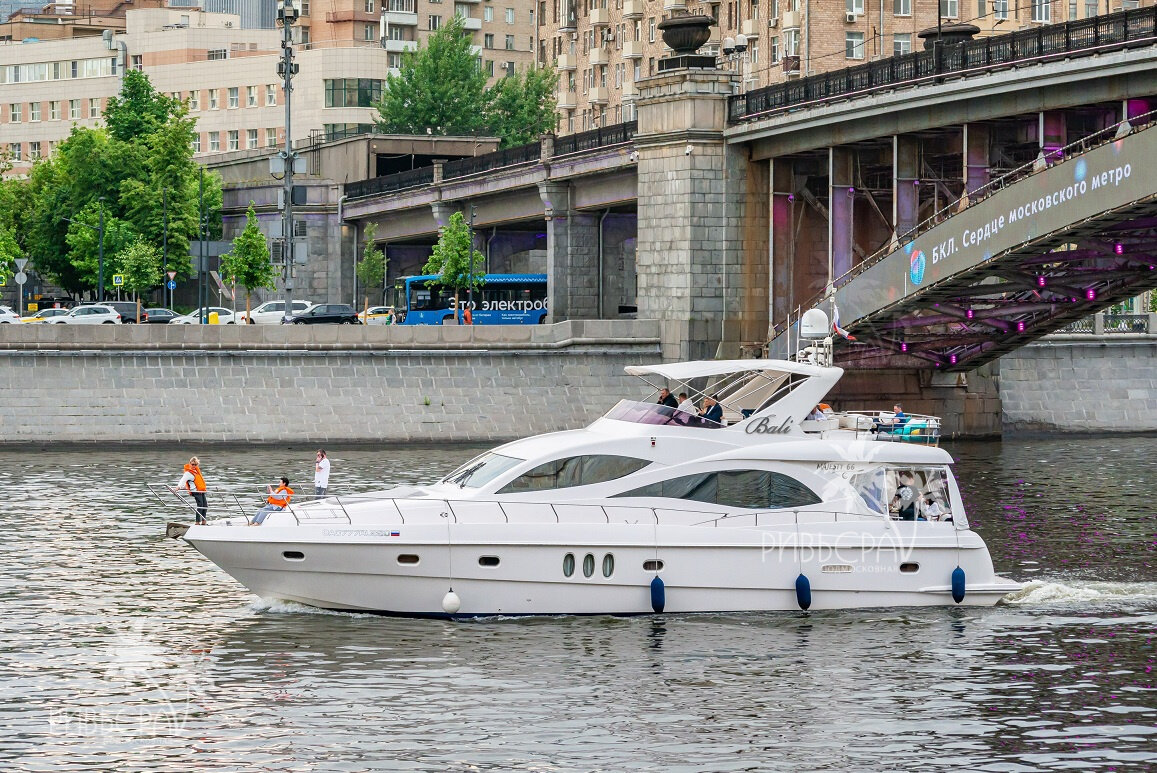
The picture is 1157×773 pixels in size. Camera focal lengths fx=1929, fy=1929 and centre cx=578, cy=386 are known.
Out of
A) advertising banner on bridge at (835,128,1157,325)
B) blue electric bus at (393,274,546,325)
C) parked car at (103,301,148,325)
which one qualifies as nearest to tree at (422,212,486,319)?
blue electric bus at (393,274,546,325)

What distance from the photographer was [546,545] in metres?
26.5

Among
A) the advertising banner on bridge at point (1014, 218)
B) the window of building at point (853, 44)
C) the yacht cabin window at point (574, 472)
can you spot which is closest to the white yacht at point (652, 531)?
the yacht cabin window at point (574, 472)

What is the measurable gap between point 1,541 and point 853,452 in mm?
16315

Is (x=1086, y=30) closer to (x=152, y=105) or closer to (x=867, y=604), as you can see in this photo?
(x=867, y=604)

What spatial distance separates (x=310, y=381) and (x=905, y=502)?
107 ft

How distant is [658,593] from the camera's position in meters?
26.8

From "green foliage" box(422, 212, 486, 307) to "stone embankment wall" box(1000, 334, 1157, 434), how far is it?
28.3m

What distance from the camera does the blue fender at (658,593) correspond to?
26.8 meters

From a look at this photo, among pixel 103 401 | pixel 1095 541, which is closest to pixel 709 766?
pixel 1095 541

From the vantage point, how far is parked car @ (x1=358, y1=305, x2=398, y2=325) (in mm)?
83175

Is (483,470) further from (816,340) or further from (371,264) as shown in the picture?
(371,264)

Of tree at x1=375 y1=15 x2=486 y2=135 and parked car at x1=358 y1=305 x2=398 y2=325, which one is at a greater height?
tree at x1=375 y1=15 x2=486 y2=135

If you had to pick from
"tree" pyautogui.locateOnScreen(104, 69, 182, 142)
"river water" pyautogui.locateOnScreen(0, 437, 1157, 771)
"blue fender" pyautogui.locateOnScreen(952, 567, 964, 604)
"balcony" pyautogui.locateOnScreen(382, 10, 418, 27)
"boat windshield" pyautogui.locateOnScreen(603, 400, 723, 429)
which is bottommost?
"river water" pyautogui.locateOnScreen(0, 437, 1157, 771)

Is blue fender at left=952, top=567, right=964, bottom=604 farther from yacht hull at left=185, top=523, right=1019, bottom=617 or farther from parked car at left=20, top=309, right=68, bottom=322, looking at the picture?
parked car at left=20, top=309, right=68, bottom=322
